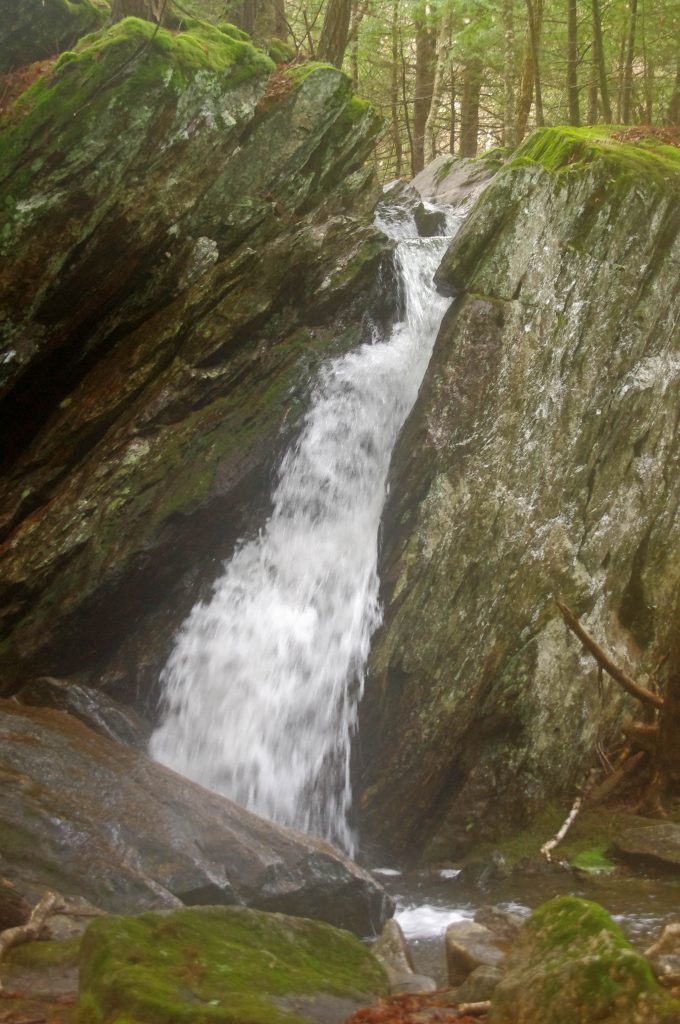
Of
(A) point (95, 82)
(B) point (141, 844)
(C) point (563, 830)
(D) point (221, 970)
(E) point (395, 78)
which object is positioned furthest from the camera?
(E) point (395, 78)

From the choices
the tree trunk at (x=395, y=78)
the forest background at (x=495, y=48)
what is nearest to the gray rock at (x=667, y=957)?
the forest background at (x=495, y=48)

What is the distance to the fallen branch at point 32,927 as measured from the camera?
524 centimetres

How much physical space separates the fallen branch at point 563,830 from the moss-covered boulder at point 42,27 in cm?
1160

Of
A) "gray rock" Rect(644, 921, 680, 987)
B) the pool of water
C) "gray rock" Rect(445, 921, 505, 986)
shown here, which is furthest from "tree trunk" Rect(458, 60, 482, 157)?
"gray rock" Rect(644, 921, 680, 987)

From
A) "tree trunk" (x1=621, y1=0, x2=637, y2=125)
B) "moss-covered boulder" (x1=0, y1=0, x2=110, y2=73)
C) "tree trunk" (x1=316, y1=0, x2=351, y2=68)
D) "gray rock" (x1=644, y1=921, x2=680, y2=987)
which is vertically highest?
"tree trunk" (x1=621, y1=0, x2=637, y2=125)

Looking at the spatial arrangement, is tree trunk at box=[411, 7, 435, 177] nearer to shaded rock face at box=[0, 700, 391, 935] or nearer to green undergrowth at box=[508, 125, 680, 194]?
Answer: green undergrowth at box=[508, 125, 680, 194]

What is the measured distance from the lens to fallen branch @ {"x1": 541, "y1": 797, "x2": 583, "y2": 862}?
31.2 ft

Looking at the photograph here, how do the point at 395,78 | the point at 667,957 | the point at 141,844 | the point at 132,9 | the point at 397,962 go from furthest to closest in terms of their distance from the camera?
the point at 395,78 < the point at 132,9 < the point at 141,844 < the point at 397,962 < the point at 667,957

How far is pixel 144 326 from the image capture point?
10.9 m

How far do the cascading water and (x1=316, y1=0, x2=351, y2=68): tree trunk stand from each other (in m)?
4.96

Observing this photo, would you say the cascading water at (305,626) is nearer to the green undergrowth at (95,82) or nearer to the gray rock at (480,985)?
the green undergrowth at (95,82)

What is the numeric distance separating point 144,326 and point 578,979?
9033 millimetres

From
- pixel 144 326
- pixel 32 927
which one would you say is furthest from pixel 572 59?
pixel 32 927

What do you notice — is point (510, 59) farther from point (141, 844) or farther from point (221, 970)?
point (221, 970)
